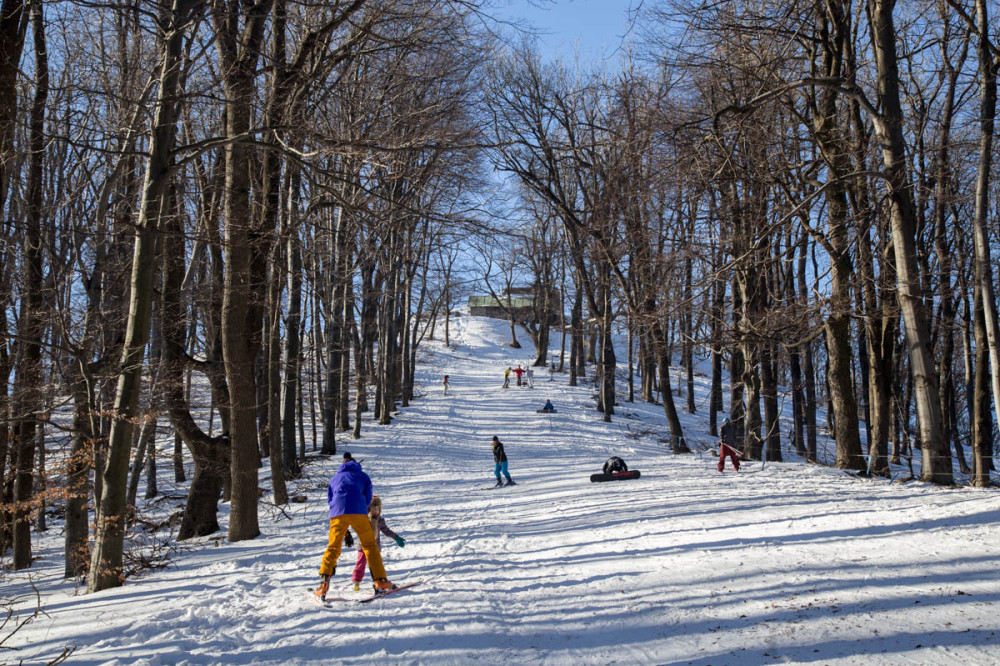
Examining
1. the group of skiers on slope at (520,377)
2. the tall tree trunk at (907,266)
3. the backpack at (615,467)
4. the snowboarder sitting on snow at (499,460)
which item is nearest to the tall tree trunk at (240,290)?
the snowboarder sitting on snow at (499,460)

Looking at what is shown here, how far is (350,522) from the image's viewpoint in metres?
7.01

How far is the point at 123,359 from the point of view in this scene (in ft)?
23.1

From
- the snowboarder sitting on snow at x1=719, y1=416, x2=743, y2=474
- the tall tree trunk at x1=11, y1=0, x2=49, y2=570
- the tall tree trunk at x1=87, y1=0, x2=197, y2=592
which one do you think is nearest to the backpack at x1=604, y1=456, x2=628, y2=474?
the snowboarder sitting on snow at x1=719, y1=416, x2=743, y2=474

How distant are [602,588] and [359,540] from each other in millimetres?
2706

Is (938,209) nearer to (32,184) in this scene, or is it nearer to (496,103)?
(496,103)

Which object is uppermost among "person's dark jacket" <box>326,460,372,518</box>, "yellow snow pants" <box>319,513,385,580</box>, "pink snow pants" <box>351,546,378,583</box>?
"person's dark jacket" <box>326,460,372,518</box>

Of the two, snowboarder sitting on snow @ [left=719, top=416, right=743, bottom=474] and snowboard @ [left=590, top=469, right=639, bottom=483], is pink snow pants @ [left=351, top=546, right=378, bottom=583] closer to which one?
snowboard @ [left=590, top=469, right=639, bottom=483]

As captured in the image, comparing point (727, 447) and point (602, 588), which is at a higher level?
point (727, 447)

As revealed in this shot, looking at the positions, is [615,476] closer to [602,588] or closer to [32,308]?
[602,588]

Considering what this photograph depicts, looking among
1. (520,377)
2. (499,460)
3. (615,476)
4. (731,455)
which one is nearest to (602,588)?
(615,476)

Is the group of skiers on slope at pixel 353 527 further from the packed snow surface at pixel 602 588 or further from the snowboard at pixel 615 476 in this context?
the snowboard at pixel 615 476

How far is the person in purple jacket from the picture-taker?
6.77 metres

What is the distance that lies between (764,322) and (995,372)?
4797 millimetres

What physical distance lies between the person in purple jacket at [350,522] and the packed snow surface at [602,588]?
0.29m
